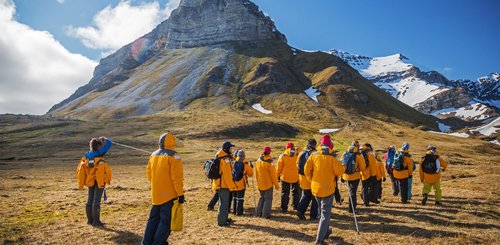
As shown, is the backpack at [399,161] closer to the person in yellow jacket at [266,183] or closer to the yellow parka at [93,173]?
the person in yellow jacket at [266,183]

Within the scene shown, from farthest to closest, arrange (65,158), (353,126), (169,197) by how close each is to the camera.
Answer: (353,126)
(65,158)
(169,197)

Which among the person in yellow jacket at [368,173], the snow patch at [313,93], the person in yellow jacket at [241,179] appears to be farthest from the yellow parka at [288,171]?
the snow patch at [313,93]

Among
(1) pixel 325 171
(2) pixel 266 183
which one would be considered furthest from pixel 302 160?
(1) pixel 325 171

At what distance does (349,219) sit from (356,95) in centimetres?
14354

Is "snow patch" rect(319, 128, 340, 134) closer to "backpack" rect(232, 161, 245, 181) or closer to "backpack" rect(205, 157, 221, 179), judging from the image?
"backpack" rect(232, 161, 245, 181)

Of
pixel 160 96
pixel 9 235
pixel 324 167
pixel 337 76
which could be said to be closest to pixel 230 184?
pixel 324 167

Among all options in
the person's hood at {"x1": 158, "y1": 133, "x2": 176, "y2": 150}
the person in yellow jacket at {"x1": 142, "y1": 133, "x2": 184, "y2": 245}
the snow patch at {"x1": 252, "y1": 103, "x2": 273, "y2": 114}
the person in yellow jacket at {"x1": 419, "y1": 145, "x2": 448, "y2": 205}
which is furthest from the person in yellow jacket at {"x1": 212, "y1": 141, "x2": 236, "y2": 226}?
the snow patch at {"x1": 252, "y1": 103, "x2": 273, "y2": 114}

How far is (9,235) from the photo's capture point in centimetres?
1184

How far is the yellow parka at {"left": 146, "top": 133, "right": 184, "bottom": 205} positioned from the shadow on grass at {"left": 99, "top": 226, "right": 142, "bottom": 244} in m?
2.69

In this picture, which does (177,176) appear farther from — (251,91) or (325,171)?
(251,91)

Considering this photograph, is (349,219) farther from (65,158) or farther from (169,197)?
(65,158)

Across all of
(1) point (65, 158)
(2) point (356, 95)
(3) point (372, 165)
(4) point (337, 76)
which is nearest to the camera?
(3) point (372, 165)

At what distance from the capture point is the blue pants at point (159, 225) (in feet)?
31.7

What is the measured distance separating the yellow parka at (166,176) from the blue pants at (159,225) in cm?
20
